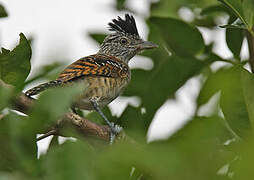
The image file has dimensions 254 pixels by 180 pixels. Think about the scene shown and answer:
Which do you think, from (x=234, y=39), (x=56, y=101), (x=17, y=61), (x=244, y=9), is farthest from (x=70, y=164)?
(x=234, y=39)

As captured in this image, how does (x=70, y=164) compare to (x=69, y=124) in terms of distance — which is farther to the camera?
(x=69, y=124)

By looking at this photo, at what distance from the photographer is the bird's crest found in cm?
649

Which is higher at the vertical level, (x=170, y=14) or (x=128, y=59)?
(x=170, y=14)

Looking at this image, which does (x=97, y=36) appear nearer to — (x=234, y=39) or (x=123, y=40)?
(x=234, y=39)

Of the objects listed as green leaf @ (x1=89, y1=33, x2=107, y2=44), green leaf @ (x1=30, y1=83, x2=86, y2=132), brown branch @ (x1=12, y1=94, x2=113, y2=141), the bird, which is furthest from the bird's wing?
green leaf @ (x1=30, y1=83, x2=86, y2=132)

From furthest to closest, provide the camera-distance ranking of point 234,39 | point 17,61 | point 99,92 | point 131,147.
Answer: point 99,92 → point 234,39 → point 17,61 → point 131,147

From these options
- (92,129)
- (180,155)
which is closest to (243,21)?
(92,129)

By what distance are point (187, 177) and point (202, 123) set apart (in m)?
0.20

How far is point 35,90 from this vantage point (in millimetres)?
3625

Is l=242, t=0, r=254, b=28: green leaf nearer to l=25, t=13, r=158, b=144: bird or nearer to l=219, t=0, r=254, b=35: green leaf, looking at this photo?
l=219, t=0, r=254, b=35: green leaf

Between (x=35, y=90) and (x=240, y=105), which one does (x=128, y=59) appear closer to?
(x=35, y=90)

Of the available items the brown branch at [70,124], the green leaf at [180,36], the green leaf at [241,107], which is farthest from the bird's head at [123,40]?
the green leaf at [241,107]

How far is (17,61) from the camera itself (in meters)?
2.14

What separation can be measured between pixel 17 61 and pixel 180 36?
173 centimetres
